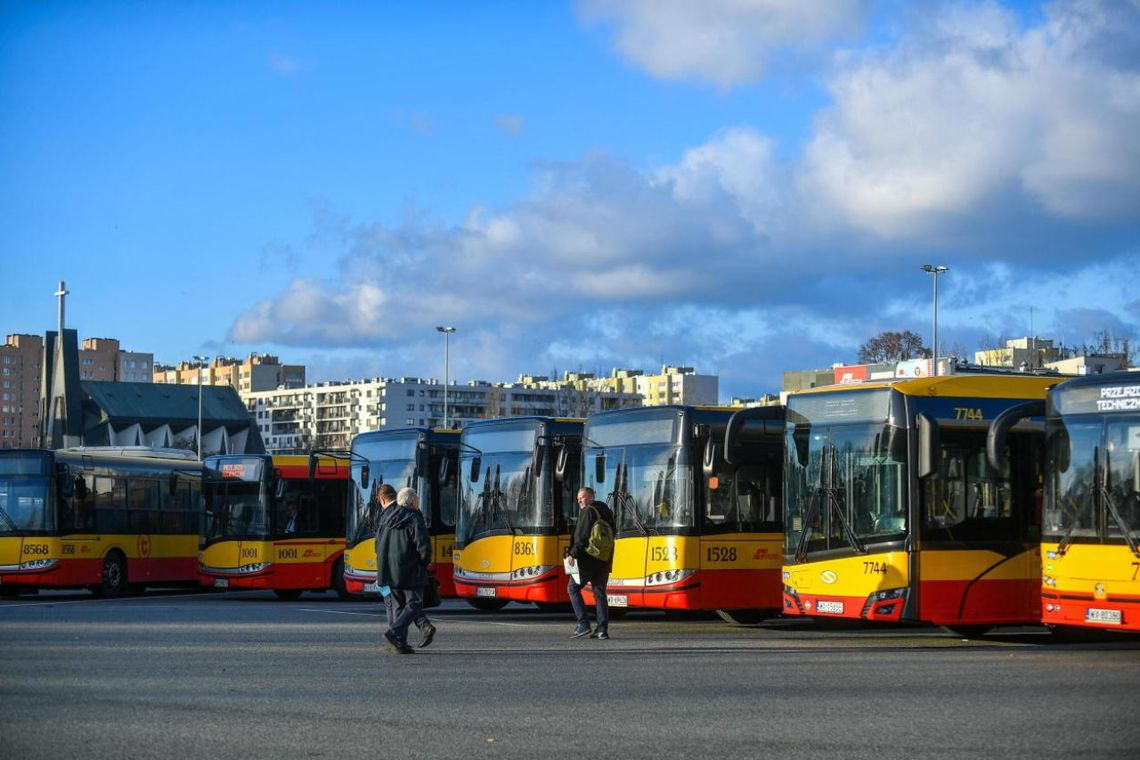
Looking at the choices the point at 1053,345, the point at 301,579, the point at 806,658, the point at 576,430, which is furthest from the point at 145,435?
the point at 806,658

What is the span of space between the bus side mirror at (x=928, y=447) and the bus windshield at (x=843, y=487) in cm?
52

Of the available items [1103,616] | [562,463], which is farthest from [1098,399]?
[562,463]

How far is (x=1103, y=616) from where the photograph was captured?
56.0 ft

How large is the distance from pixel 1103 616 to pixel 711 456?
6.38 m

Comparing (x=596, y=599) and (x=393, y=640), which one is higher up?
(x=596, y=599)

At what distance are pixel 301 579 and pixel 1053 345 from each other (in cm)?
6835

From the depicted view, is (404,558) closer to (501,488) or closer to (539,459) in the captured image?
(539,459)

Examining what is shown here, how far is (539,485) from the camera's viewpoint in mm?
25984

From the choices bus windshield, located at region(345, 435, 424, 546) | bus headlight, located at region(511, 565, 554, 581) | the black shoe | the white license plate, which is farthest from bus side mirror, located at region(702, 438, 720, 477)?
bus windshield, located at region(345, 435, 424, 546)

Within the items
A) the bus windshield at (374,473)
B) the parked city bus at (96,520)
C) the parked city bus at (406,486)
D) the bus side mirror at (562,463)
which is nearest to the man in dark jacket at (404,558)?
the bus side mirror at (562,463)

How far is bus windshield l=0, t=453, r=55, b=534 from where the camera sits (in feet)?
108

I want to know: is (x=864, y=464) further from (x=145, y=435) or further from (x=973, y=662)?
(x=145, y=435)

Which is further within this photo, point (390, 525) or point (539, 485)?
point (539, 485)

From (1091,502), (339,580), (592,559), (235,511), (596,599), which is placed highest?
(1091,502)
